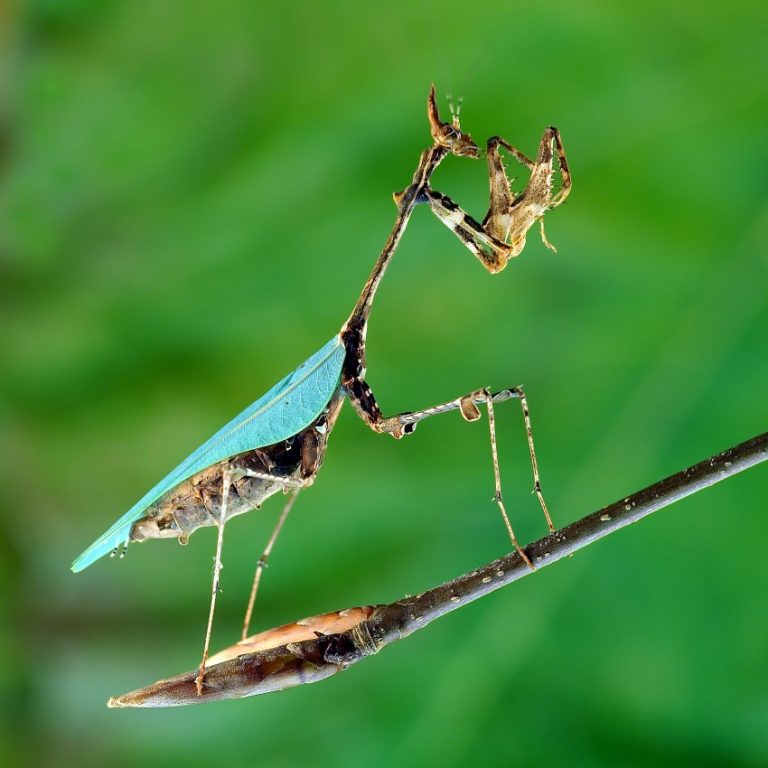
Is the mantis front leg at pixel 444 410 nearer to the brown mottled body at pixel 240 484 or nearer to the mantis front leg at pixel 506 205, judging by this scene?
the brown mottled body at pixel 240 484

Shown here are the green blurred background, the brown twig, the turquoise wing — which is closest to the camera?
the brown twig

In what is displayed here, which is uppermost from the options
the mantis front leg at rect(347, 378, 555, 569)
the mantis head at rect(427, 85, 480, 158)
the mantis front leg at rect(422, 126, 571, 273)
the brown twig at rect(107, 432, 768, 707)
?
the mantis head at rect(427, 85, 480, 158)

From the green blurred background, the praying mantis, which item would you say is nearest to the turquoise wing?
the praying mantis

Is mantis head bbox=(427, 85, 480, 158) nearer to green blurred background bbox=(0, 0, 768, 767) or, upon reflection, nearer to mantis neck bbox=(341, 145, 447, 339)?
mantis neck bbox=(341, 145, 447, 339)

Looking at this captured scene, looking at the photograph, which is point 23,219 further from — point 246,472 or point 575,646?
point 575,646

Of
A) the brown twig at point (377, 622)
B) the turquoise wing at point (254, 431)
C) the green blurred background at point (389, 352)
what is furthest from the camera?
the green blurred background at point (389, 352)

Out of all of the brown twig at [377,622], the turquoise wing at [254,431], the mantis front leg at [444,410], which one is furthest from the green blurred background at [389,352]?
the brown twig at [377,622]
